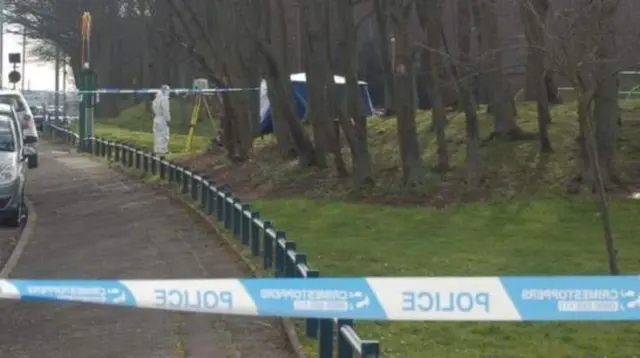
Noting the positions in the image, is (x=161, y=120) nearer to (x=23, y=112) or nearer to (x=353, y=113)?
(x=23, y=112)

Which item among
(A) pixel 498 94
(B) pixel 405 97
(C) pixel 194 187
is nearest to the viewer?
(C) pixel 194 187

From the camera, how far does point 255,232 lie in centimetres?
1495

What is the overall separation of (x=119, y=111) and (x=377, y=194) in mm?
54610

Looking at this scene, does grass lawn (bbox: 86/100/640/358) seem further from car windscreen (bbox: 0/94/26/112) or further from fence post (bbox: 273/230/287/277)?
car windscreen (bbox: 0/94/26/112)

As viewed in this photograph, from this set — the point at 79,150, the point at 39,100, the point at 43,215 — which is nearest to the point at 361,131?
the point at 43,215

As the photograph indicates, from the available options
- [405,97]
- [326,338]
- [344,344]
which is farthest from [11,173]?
[344,344]

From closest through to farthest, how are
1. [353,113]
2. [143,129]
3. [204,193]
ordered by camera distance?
1. [204,193]
2. [353,113]
3. [143,129]

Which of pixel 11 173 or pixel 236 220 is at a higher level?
pixel 11 173

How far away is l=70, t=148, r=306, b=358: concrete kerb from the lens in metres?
10.1

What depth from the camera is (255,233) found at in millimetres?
14969

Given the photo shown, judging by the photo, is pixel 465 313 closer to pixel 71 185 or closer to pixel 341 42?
pixel 341 42

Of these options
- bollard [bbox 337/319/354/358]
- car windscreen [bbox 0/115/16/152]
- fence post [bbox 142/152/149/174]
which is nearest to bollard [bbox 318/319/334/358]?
bollard [bbox 337/319/354/358]

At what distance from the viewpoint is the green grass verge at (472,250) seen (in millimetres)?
10180

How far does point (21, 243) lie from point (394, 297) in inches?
414
